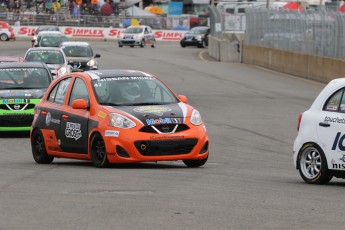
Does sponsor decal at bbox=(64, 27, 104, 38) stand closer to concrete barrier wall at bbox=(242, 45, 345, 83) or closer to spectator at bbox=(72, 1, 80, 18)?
spectator at bbox=(72, 1, 80, 18)

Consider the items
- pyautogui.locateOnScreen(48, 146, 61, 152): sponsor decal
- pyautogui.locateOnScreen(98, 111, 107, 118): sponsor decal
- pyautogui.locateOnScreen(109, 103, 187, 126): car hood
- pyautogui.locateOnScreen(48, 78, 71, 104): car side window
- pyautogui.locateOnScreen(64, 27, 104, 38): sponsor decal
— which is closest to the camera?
pyautogui.locateOnScreen(109, 103, 187, 126): car hood

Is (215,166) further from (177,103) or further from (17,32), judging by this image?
(17,32)

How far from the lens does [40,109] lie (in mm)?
16672

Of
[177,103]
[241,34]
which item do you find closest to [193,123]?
[177,103]

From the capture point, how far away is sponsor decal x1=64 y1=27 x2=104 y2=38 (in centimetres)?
8519

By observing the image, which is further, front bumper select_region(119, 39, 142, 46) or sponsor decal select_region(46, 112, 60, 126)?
front bumper select_region(119, 39, 142, 46)

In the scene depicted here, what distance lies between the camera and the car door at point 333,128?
40.3ft

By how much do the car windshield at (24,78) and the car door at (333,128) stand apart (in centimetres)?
1091

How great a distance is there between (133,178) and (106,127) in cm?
177

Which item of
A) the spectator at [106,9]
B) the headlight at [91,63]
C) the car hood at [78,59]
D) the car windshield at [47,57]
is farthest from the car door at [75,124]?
the spectator at [106,9]

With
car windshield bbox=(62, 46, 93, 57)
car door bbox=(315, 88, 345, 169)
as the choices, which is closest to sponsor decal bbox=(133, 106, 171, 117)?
car door bbox=(315, 88, 345, 169)

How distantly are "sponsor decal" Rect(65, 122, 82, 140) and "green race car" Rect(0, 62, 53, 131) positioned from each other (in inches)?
242

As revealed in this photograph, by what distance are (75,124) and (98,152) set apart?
2.49 feet

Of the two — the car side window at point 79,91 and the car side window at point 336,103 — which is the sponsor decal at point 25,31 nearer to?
the car side window at point 79,91
